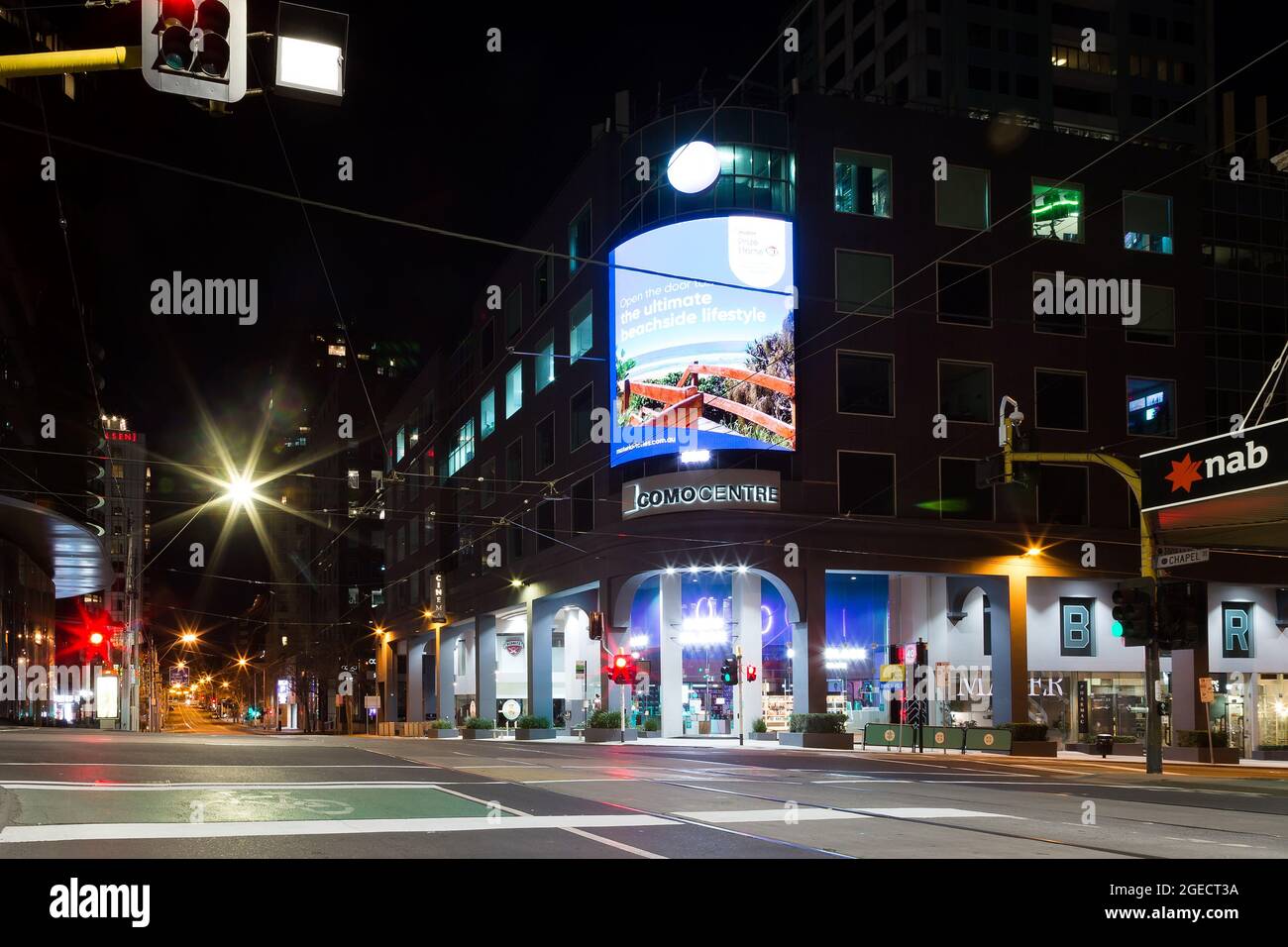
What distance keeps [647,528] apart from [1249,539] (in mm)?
21935

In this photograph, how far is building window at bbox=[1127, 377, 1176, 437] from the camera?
52.5m

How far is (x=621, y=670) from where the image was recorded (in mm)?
45594

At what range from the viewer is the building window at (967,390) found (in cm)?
4997

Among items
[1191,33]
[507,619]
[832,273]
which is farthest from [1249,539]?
[1191,33]

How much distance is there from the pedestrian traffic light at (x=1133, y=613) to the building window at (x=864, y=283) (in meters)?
22.1

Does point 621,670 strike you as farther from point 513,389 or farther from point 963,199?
point 513,389

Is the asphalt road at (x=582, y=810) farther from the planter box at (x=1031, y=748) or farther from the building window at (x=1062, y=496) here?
the building window at (x=1062, y=496)

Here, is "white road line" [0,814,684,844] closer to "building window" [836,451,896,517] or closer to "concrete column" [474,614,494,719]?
"building window" [836,451,896,517]

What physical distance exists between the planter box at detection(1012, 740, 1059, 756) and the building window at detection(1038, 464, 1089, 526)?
11.3 metres

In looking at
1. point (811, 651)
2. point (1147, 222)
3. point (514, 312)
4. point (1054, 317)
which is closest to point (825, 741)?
point (811, 651)

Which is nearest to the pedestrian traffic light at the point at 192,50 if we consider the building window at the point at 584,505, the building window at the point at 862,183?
the building window at the point at 862,183

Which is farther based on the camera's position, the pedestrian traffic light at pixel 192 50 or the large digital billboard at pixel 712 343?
the large digital billboard at pixel 712 343

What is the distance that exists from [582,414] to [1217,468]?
32452mm

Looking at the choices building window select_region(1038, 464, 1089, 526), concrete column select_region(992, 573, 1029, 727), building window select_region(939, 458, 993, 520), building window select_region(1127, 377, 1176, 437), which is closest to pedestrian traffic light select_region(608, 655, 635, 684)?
building window select_region(939, 458, 993, 520)
